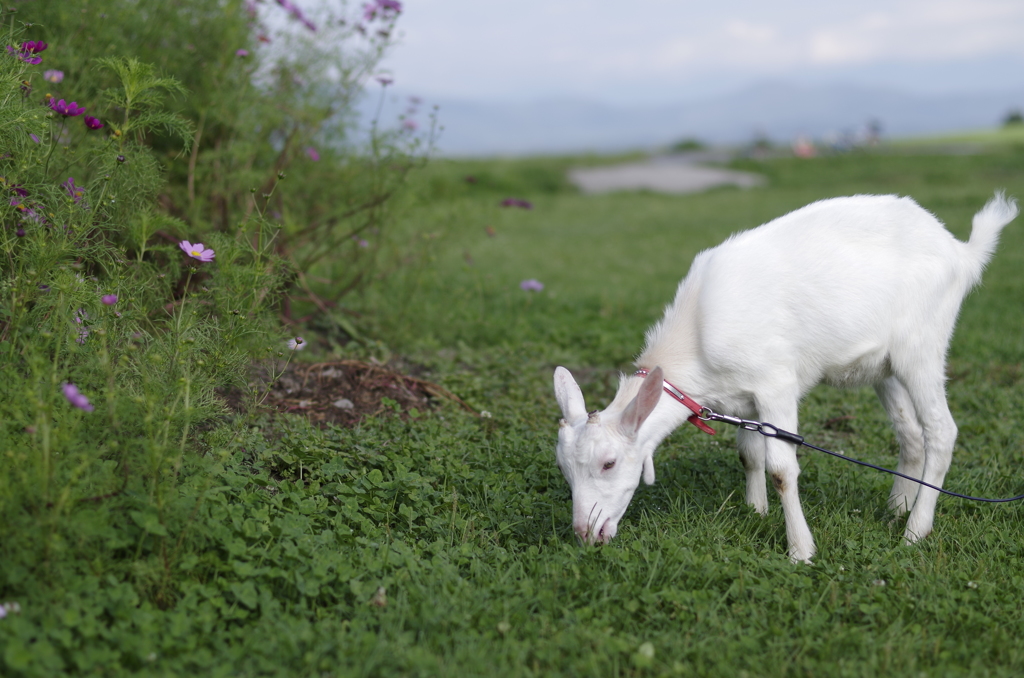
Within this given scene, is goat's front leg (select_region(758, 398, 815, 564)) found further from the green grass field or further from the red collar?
the red collar

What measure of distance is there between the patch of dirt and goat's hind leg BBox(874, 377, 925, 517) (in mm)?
2274

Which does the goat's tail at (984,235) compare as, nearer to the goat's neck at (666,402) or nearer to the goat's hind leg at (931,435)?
the goat's hind leg at (931,435)

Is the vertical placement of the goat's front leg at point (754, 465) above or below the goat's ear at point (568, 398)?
below

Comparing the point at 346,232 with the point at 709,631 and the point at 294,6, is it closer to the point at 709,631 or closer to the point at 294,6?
the point at 294,6

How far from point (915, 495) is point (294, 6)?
495cm

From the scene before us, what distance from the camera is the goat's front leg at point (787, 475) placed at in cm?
352

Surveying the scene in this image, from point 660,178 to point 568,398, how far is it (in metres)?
20.7

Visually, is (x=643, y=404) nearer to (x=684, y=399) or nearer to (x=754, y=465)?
(x=684, y=399)

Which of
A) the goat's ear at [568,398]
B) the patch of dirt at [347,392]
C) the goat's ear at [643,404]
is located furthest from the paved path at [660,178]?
the goat's ear at [643,404]

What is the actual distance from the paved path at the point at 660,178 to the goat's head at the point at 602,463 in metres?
17.8

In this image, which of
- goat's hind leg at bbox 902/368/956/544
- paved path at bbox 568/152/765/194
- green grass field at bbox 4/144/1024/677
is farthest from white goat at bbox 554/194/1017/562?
paved path at bbox 568/152/765/194

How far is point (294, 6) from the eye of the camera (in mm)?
5699

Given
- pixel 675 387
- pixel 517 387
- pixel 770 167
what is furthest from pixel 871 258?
pixel 770 167

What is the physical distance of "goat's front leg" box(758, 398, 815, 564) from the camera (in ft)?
11.6
